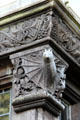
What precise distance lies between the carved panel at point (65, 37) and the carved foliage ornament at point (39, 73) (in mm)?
395

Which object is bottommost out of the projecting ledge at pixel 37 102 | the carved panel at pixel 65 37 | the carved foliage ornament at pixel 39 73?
the projecting ledge at pixel 37 102

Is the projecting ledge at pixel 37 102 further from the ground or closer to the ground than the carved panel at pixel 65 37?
closer to the ground

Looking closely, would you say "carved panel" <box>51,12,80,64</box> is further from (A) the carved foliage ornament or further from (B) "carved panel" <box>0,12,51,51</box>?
(A) the carved foliage ornament

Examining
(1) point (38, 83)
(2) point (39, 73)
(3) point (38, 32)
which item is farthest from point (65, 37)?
(1) point (38, 83)

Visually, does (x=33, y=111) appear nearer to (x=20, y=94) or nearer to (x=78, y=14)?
(x=20, y=94)

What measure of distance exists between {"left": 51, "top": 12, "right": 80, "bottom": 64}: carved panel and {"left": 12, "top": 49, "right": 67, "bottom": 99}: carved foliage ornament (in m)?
0.39

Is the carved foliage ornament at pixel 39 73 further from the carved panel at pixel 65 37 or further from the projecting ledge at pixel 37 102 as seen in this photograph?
the carved panel at pixel 65 37

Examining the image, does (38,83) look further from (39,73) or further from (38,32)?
(38,32)

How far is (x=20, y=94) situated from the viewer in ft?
28.3

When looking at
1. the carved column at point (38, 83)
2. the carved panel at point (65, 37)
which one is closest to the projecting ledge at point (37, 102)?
the carved column at point (38, 83)

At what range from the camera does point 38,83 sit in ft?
28.1

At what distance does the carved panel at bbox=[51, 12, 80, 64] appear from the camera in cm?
902

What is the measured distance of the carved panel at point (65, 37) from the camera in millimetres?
9023

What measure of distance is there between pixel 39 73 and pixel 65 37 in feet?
3.35
